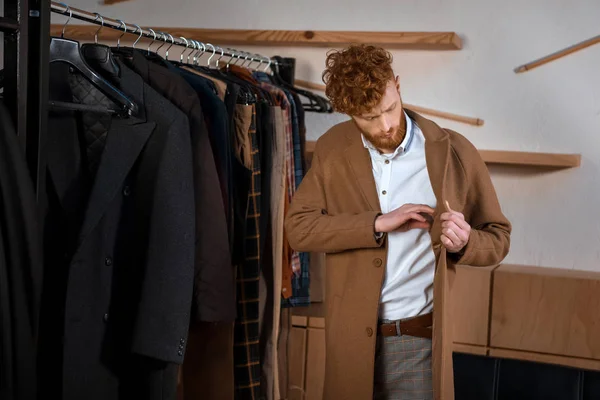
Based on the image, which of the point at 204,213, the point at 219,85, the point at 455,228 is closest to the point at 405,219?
the point at 455,228

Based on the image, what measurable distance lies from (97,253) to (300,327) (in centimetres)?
147

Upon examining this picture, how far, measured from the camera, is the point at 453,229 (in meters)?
1.93

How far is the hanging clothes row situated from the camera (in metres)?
1.98

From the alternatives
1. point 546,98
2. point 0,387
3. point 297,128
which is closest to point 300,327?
point 297,128

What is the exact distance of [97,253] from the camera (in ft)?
6.52

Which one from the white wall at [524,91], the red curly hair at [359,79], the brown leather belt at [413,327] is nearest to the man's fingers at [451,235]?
the brown leather belt at [413,327]

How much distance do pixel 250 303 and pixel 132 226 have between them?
61 centimetres

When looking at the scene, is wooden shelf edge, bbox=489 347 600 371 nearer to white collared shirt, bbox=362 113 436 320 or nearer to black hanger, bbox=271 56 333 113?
white collared shirt, bbox=362 113 436 320

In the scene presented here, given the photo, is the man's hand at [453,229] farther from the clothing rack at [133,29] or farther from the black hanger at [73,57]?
the clothing rack at [133,29]

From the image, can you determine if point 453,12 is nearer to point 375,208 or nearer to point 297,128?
point 297,128

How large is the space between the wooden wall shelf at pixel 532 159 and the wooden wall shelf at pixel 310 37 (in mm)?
459

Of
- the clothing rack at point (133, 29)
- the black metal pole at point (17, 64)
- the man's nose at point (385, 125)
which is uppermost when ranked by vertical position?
the clothing rack at point (133, 29)

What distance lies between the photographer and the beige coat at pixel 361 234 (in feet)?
6.77

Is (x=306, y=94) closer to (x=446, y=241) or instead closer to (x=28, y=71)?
(x=446, y=241)
